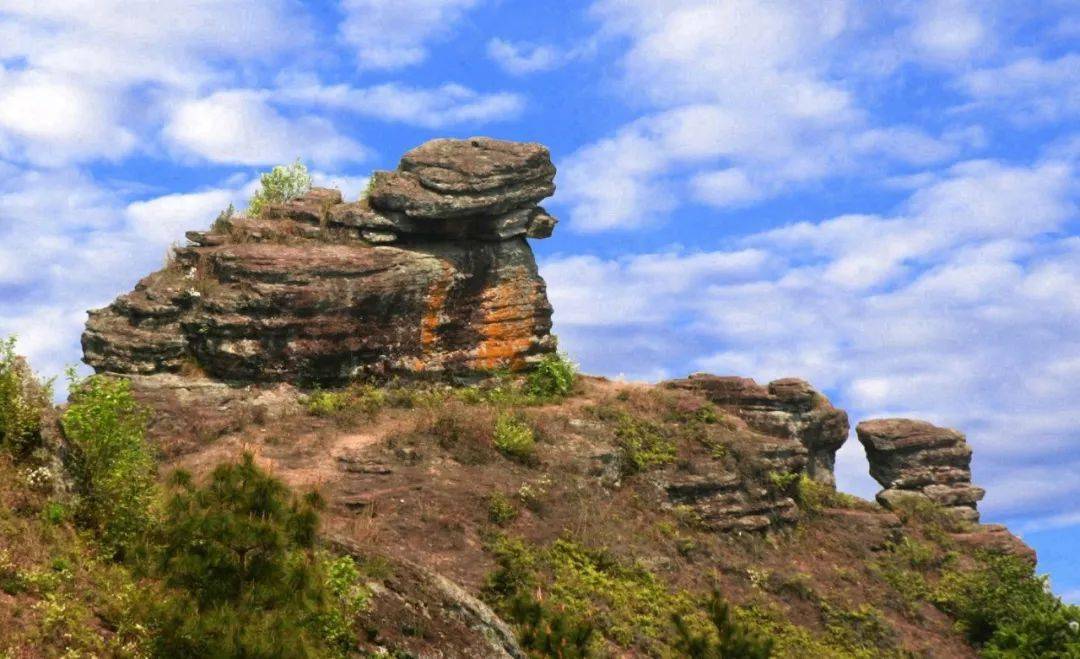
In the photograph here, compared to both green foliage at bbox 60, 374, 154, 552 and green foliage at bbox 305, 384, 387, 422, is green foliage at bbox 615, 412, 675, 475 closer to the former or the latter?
green foliage at bbox 305, 384, 387, 422

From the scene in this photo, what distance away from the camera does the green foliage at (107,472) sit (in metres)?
16.2

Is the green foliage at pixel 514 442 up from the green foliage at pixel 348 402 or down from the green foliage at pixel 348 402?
down

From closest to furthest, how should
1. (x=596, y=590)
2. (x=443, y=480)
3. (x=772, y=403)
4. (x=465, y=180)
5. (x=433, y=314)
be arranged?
(x=596, y=590) → (x=443, y=480) → (x=433, y=314) → (x=465, y=180) → (x=772, y=403)

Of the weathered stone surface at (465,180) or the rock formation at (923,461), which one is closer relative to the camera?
the weathered stone surface at (465,180)

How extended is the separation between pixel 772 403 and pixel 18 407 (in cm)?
2685

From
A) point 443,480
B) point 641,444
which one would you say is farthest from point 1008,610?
point 443,480

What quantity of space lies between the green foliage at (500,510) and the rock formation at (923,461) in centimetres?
1849

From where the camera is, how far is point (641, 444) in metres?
32.8

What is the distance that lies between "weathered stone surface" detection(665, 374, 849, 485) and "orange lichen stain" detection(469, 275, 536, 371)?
17.9ft

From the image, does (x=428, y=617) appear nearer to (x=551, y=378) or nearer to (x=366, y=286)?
(x=366, y=286)

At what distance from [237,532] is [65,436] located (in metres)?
5.95

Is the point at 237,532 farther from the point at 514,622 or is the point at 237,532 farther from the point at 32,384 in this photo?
the point at 514,622

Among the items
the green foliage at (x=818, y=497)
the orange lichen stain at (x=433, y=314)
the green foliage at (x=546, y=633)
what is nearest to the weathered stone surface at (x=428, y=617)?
the green foliage at (x=546, y=633)

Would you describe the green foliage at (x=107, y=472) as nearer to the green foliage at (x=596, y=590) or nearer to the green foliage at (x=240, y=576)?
the green foliage at (x=240, y=576)
